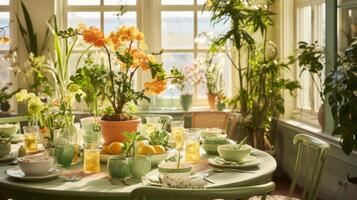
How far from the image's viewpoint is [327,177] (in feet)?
13.5

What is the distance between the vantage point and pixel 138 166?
89.4 inches

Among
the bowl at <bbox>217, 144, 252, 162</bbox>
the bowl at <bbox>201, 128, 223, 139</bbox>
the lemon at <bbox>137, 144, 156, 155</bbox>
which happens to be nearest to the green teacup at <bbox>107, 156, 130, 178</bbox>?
the lemon at <bbox>137, 144, 156, 155</bbox>

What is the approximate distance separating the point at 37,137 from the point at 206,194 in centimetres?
159

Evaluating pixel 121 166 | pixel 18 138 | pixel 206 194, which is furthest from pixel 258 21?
pixel 206 194

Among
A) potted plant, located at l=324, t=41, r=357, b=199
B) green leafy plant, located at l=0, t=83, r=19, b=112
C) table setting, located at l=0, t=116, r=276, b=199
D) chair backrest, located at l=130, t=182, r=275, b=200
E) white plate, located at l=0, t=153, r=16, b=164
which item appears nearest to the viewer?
chair backrest, located at l=130, t=182, r=275, b=200

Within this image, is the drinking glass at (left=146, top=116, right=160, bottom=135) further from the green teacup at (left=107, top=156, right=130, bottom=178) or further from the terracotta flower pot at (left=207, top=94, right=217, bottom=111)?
the terracotta flower pot at (left=207, top=94, right=217, bottom=111)

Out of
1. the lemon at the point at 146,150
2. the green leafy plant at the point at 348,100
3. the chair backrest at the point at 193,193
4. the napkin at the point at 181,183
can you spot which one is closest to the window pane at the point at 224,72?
the green leafy plant at the point at 348,100

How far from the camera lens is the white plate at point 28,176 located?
7.32ft

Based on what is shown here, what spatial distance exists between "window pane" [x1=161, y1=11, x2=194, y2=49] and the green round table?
348 cm

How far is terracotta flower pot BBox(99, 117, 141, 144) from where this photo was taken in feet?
8.99

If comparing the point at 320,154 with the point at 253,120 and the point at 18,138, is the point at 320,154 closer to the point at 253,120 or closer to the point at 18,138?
the point at 18,138

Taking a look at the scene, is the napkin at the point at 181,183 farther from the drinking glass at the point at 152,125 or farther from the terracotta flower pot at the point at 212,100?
the terracotta flower pot at the point at 212,100

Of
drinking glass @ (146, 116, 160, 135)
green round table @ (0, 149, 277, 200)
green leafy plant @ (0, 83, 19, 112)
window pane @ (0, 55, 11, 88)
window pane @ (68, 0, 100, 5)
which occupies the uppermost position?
window pane @ (68, 0, 100, 5)

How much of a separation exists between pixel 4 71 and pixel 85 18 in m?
1.02
